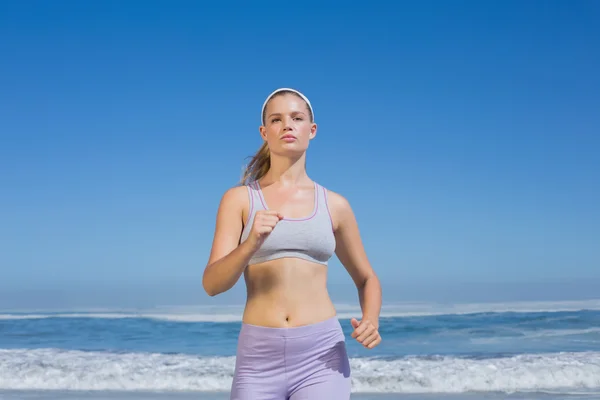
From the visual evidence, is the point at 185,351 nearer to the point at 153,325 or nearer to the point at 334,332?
the point at 153,325

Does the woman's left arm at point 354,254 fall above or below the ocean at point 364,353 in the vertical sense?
above

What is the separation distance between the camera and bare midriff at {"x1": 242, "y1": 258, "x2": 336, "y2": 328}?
229 centimetres

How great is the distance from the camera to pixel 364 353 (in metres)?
10.3

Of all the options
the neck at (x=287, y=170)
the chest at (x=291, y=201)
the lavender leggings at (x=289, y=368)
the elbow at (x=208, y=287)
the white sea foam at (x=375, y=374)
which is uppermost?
the neck at (x=287, y=170)

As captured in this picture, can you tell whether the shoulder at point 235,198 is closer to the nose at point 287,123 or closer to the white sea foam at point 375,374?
the nose at point 287,123

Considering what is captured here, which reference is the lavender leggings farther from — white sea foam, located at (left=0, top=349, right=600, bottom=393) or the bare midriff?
white sea foam, located at (left=0, top=349, right=600, bottom=393)

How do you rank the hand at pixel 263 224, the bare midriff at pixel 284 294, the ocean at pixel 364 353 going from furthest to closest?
the ocean at pixel 364 353 < the bare midriff at pixel 284 294 < the hand at pixel 263 224

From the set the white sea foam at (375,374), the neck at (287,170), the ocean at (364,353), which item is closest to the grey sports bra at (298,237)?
the neck at (287,170)

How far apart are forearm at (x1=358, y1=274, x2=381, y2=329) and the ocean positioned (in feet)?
16.7

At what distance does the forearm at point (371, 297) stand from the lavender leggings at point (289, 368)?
0.63 ft

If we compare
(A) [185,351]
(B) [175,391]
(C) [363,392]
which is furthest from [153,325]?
(C) [363,392]

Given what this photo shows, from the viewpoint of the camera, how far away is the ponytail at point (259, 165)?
256 centimetres

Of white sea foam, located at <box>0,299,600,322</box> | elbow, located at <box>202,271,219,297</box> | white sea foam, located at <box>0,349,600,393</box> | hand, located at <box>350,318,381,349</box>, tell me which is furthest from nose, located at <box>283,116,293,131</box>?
white sea foam, located at <box>0,299,600,322</box>

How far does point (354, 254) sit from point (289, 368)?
1.63ft
